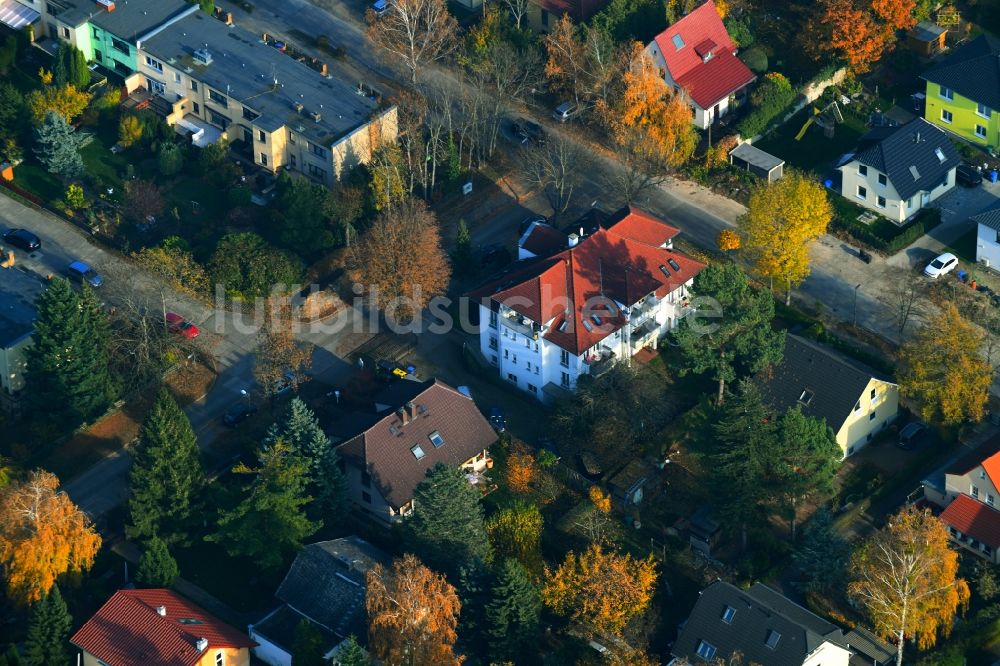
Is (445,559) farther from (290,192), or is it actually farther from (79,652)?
(290,192)

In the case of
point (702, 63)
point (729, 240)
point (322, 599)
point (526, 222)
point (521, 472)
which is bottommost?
point (322, 599)

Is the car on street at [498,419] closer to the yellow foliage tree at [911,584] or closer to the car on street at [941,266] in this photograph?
the yellow foliage tree at [911,584]

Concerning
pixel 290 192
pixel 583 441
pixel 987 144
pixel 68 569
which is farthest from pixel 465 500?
pixel 987 144

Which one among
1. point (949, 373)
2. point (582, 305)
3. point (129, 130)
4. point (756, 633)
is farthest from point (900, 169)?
point (129, 130)

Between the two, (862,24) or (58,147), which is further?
(862,24)

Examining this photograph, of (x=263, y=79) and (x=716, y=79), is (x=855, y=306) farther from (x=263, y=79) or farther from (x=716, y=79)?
(x=263, y=79)

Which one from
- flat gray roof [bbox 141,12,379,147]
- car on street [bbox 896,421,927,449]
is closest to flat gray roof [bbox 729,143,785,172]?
car on street [bbox 896,421,927,449]
